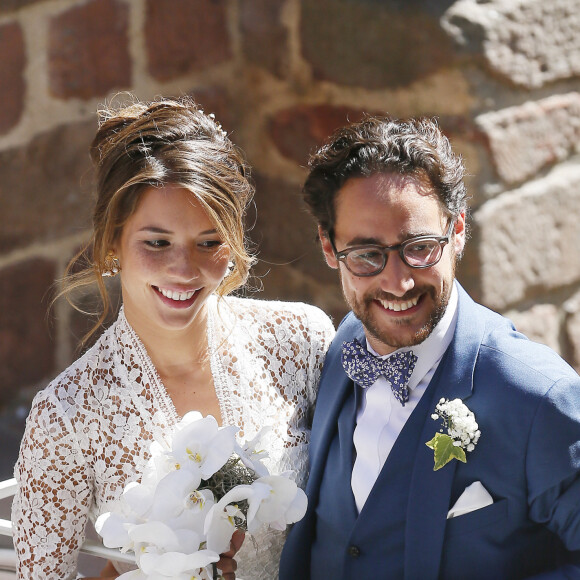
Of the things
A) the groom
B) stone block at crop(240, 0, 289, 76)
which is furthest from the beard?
stone block at crop(240, 0, 289, 76)

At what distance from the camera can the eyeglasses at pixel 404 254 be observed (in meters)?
2.39

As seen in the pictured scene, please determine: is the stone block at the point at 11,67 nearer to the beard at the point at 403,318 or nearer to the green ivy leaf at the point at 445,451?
the beard at the point at 403,318

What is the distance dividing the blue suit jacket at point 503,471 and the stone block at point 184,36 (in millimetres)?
1909

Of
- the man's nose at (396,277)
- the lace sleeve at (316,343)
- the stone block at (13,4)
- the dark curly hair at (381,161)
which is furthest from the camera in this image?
the stone block at (13,4)

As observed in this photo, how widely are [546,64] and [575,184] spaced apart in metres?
0.47

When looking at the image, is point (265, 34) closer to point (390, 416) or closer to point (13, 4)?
point (13, 4)

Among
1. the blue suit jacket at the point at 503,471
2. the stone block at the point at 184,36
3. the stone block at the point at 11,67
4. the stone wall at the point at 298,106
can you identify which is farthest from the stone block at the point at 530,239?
the stone block at the point at 11,67

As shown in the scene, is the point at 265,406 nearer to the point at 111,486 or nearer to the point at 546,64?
the point at 111,486

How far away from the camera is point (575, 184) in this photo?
3686 mm

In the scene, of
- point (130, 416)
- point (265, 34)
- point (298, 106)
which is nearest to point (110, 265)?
point (130, 416)

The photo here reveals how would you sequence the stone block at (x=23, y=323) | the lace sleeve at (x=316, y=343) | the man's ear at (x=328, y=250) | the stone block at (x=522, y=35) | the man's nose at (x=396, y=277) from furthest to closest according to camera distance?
the stone block at (x=23, y=323) < the stone block at (x=522, y=35) < the lace sleeve at (x=316, y=343) < the man's ear at (x=328, y=250) < the man's nose at (x=396, y=277)

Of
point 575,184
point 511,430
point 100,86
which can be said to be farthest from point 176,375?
point 575,184

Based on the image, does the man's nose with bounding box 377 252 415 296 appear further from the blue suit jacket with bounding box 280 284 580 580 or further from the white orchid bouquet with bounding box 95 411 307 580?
the white orchid bouquet with bounding box 95 411 307 580

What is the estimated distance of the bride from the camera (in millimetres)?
2586
